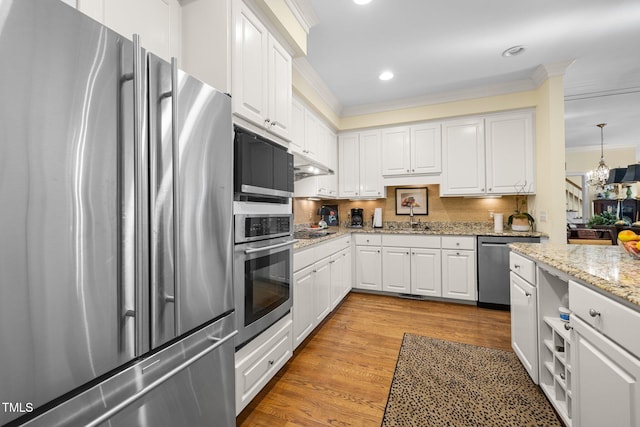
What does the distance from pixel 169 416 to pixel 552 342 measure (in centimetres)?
205

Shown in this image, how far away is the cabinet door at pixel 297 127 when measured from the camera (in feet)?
9.75

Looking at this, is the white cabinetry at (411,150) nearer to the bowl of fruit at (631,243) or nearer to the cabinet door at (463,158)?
the cabinet door at (463,158)

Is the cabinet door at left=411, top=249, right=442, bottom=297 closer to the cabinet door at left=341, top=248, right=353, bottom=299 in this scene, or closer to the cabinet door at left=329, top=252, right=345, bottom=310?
the cabinet door at left=341, top=248, right=353, bottom=299

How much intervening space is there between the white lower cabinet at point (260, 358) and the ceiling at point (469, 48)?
2.42 metres

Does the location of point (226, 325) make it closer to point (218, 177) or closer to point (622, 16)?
point (218, 177)

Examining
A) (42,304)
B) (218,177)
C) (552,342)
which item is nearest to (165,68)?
(218,177)

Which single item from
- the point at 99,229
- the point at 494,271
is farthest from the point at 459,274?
the point at 99,229

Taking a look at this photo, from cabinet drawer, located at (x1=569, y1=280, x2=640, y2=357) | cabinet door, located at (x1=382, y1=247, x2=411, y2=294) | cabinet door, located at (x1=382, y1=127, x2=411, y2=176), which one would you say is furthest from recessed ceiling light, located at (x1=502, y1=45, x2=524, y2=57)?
cabinet drawer, located at (x1=569, y1=280, x2=640, y2=357)

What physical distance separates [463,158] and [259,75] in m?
3.04

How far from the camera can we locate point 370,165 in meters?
4.25

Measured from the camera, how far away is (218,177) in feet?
4.12

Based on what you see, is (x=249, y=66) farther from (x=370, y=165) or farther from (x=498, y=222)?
(x=498, y=222)

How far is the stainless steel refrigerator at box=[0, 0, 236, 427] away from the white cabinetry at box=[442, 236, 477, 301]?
3125 millimetres

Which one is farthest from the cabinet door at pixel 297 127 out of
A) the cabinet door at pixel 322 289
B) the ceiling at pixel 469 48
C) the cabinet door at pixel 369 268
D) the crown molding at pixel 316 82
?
the cabinet door at pixel 369 268
